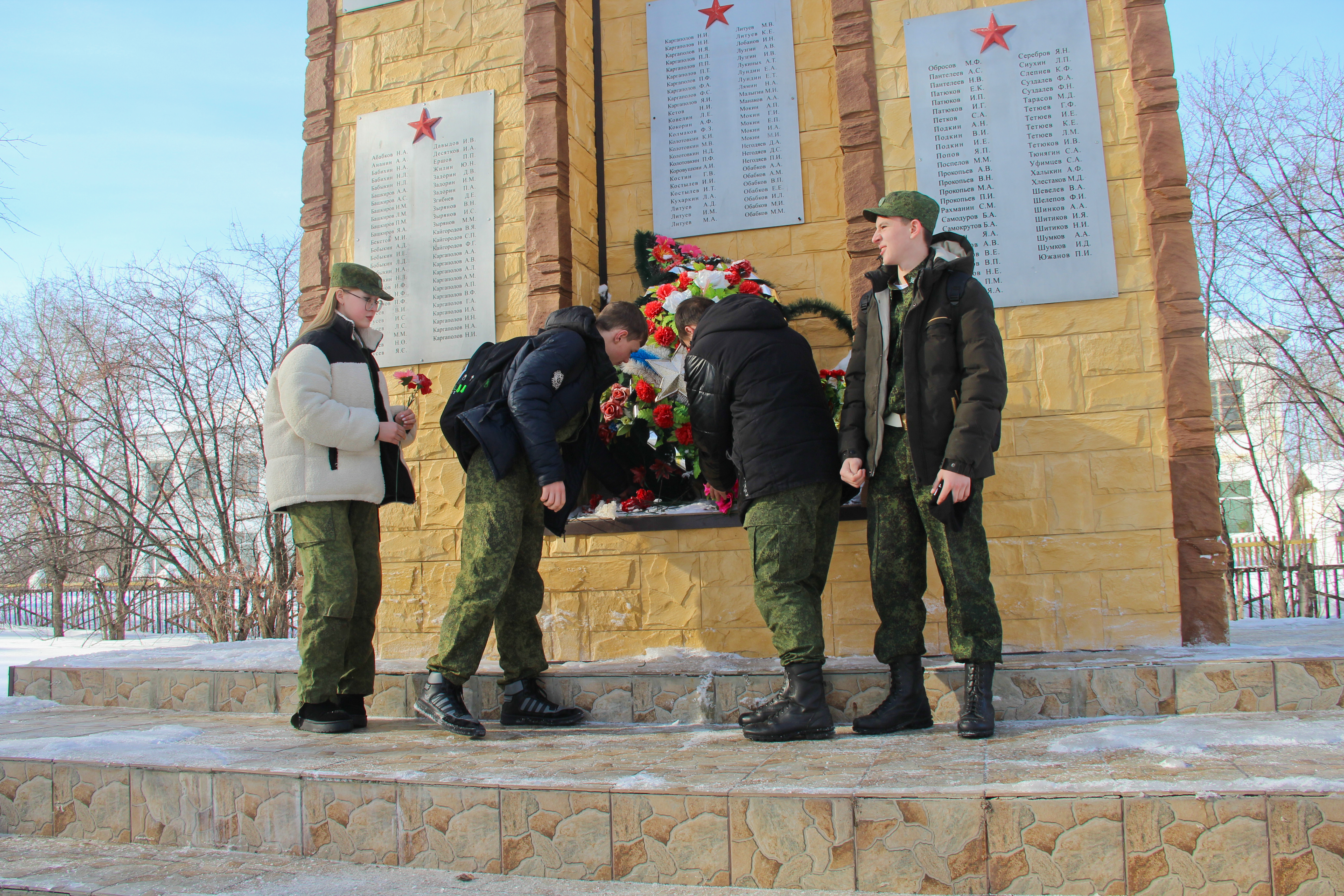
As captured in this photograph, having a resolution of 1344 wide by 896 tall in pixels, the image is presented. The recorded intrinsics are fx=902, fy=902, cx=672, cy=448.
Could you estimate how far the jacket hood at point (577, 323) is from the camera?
12.1 feet

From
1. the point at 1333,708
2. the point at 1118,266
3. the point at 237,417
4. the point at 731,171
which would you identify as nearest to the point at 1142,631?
the point at 1333,708

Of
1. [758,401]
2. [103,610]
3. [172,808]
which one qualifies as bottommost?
[172,808]

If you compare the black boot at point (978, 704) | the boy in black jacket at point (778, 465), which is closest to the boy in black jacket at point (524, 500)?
the boy in black jacket at point (778, 465)

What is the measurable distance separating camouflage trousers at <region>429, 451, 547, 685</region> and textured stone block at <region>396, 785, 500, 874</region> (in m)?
0.98

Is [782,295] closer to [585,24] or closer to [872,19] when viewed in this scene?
[872,19]

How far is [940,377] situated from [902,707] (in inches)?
45.8

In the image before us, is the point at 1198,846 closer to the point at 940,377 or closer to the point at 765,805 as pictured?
the point at 765,805

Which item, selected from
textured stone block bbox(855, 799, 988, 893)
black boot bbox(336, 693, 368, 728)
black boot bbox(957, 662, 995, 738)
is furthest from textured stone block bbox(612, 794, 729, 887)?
black boot bbox(336, 693, 368, 728)

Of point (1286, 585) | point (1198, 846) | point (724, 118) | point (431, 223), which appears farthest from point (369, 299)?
point (1286, 585)

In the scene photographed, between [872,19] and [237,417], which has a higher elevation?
[872,19]

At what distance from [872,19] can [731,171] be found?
1.11 m

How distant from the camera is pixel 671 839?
225cm

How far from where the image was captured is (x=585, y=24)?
18.4 ft

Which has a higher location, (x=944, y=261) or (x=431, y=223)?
(x=431, y=223)
